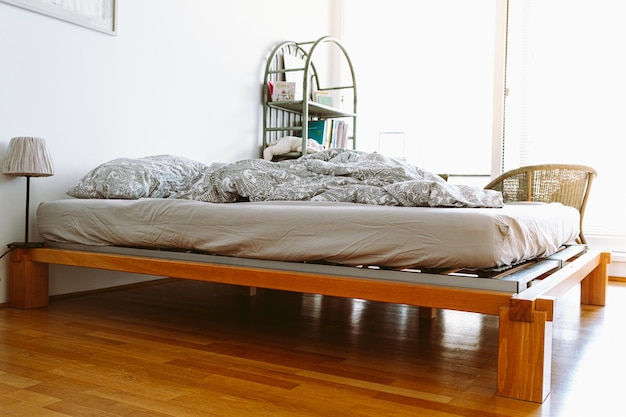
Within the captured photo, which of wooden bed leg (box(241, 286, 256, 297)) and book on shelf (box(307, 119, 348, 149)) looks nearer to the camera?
wooden bed leg (box(241, 286, 256, 297))

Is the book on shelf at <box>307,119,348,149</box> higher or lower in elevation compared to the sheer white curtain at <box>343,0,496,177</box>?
lower

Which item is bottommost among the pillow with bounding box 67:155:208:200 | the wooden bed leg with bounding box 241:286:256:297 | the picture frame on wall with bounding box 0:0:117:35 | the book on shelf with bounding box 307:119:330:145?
the wooden bed leg with bounding box 241:286:256:297

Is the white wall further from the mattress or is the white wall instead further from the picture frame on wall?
the mattress

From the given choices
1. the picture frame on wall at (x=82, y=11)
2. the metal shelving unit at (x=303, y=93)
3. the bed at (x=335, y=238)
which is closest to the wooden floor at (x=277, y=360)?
the bed at (x=335, y=238)

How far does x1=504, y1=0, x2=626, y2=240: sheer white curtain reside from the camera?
13.1ft

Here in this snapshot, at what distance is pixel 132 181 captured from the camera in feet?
8.44

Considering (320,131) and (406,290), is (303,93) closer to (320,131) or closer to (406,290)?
(320,131)

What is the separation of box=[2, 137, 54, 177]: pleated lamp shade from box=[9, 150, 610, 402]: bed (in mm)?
214

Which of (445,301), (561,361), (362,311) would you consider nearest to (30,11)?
(362,311)

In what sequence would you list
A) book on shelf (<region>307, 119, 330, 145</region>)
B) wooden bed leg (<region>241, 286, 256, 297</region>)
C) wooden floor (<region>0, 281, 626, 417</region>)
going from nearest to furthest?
wooden floor (<region>0, 281, 626, 417</region>)
wooden bed leg (<region>241, 286, 256, 297</region>)
book on shelf (<region>307, 119, 330, 145</region>)

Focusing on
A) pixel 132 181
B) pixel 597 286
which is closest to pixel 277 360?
pixel 132 181

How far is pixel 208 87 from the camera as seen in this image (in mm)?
3670

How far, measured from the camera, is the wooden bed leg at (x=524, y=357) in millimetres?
1474

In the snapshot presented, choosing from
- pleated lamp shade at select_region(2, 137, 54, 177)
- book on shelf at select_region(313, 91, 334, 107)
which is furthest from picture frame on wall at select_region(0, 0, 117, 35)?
book on shelf at select_region(313, 91, 334, 107)
